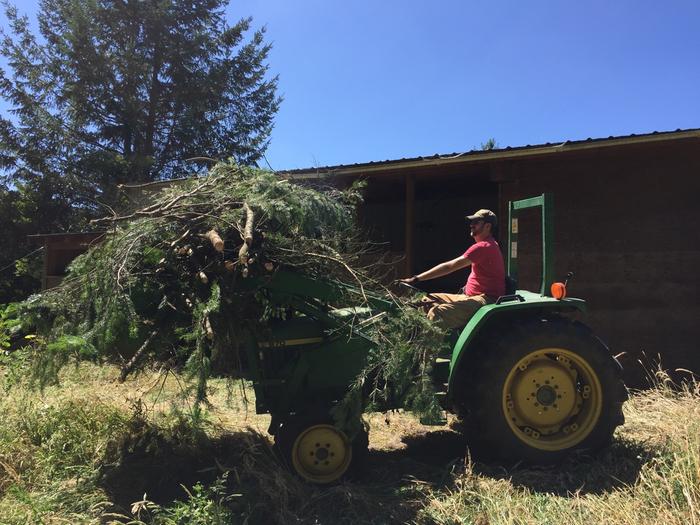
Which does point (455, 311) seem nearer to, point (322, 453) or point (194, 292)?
point (322, 453)

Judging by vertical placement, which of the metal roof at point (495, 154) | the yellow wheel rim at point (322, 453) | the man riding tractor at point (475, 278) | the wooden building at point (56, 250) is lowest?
the yellow wheel rim at point (322, 453)

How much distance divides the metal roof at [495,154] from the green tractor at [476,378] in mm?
2317

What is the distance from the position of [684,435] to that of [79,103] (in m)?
17.5

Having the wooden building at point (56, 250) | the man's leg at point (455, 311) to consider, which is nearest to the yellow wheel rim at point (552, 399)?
the man's leg at point (455, 311)

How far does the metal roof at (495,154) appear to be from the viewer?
241 inches

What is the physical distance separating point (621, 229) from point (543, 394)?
4.32 meters

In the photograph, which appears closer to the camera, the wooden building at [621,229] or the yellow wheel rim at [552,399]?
the yellow wheel rim at [552,399]

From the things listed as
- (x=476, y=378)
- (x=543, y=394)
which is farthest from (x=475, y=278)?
(x=543, y=394)

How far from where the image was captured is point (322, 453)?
11.3ft

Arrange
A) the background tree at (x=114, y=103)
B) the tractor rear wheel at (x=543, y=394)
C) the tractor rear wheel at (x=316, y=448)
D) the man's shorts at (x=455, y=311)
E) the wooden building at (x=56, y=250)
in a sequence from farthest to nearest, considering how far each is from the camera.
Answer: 1. the background tree at (x=114, y=103)
2. the wooden building at (x=56, y=250)
3. the man's shorts at (x=455, y=311)
4. the tractor rear wheel at (x=543, y=394)
5. the tractor rear wheel at (x=316, y=448)

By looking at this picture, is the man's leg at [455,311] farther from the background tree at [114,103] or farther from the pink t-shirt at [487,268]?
the background tree at [114,103]

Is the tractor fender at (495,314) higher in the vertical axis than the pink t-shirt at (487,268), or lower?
lower

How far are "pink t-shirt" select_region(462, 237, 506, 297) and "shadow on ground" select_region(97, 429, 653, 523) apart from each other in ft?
4.20

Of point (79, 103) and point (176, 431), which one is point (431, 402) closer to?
point (176, 431)
